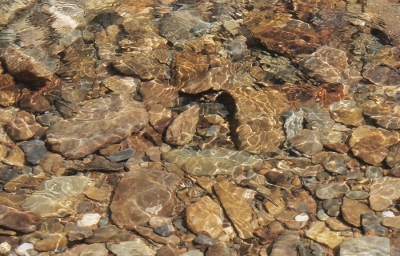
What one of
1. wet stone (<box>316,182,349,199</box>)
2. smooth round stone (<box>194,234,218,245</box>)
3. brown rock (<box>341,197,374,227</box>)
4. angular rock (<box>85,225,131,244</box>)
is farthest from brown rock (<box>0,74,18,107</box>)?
brown rock (<box>341,197,374,227</box>)

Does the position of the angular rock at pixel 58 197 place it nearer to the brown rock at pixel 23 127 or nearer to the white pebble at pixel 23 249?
the white pebble at pixel 23 249

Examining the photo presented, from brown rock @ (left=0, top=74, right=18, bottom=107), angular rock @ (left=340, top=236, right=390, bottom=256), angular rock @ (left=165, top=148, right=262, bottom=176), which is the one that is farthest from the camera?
brown rock @ (left=0, top=74, right=18, bottom=107)

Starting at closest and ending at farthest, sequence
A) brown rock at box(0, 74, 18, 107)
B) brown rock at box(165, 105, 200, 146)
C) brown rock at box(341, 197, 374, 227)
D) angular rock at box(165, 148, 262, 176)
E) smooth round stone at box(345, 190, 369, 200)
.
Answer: brown rock at box(341, 197, 374, 227) < smooth round stone at box(345, 190, 369, 200) < angular rock at box(165, 148, 262, 176) < brown rock at box(165, 105, 200, 146) < brown rock at box(0, 74, 18, 107)

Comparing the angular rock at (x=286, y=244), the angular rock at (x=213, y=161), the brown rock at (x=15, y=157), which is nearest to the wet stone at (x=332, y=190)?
the angular rock at (x=286, y=244)

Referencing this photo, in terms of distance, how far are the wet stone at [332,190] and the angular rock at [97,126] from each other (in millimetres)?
1992

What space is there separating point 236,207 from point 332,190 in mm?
946

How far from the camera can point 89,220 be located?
4711 mm

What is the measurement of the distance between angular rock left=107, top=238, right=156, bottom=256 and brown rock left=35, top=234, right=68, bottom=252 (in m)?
0.40

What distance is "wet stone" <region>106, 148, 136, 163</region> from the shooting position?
17.6 feet

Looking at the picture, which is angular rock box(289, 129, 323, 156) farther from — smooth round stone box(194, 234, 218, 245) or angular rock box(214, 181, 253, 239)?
smooth round stone box(194, 234, 218, 245)

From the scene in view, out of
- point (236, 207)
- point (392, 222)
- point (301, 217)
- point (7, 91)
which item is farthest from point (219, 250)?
point (7, 91)

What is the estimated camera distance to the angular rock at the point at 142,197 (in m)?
4.70

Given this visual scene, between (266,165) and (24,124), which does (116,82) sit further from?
(266,165)

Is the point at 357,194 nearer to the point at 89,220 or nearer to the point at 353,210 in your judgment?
the point at 353,210
